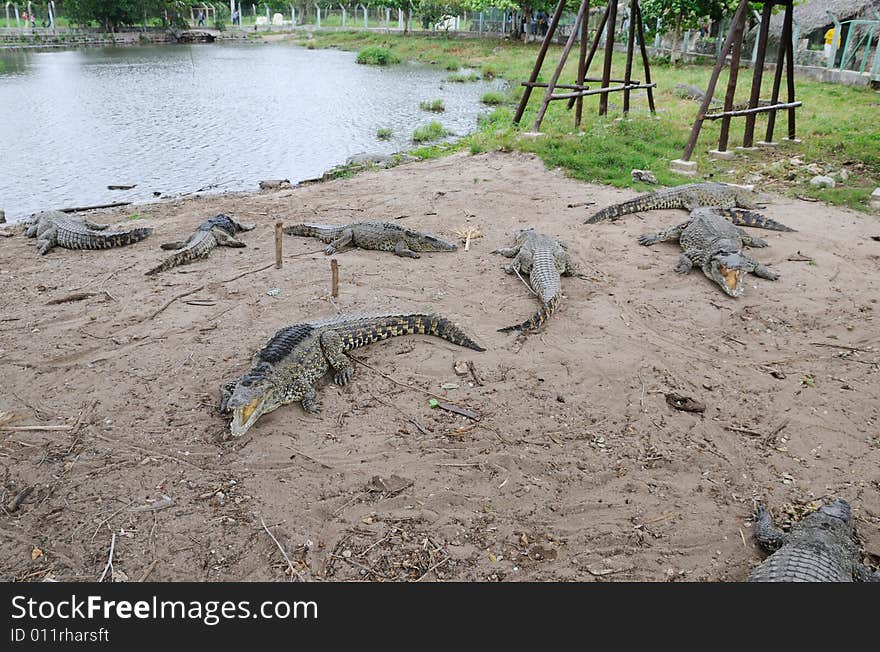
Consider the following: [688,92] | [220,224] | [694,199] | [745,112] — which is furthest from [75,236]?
[688,92]

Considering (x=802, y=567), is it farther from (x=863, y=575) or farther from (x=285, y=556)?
(x=285, y=556)

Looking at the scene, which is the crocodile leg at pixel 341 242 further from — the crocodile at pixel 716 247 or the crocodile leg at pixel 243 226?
the crocodile at pixel 716 247

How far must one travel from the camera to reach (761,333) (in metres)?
5.69

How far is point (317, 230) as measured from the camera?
8047 mm

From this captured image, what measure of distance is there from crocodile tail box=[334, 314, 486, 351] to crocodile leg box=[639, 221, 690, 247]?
3510mm

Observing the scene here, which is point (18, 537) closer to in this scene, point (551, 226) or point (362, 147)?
point (551, 226)

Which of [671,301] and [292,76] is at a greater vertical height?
[292,76]

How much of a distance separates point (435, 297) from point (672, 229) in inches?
135

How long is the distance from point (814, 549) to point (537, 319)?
115 inches

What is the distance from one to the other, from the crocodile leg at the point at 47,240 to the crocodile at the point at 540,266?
5788mm

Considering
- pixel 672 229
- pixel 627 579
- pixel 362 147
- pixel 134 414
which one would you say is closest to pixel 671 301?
pixel 672 229

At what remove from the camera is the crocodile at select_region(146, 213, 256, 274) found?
7262 mm

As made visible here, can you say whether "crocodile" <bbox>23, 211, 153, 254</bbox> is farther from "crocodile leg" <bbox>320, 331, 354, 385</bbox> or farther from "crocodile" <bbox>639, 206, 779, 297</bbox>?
"crocodile" <bbox>639, 206, 779, 297</bbox>

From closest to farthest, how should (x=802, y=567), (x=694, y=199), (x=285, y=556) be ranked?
(x=802, y=567), (x=285, y=556), (x=694, y=199)
